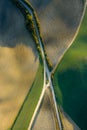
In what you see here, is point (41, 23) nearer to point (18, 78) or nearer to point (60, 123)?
point (18, 78)

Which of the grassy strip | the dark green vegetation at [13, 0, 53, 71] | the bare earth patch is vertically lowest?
the bare earth patch

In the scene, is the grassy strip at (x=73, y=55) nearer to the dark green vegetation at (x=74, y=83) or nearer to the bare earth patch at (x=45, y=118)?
the dark green vegetation at (x=74, y=83)

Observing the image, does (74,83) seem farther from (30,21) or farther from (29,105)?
(30,21)

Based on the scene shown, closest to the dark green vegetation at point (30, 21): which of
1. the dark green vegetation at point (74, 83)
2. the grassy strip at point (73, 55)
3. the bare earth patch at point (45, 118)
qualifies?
the grassy strip at point (73, 55)

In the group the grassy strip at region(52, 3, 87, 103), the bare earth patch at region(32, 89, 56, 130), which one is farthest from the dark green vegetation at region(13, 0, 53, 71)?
the bare earth patch at region(32, 89, 56, 130)

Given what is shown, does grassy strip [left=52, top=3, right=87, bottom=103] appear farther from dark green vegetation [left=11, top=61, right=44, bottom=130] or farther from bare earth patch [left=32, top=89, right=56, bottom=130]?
dark green vegetation [left=11, top=61, right=44, bottom=130]

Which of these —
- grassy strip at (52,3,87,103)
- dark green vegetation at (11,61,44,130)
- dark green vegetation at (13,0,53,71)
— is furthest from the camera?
dark green vegetation at (13,0,53,71)
